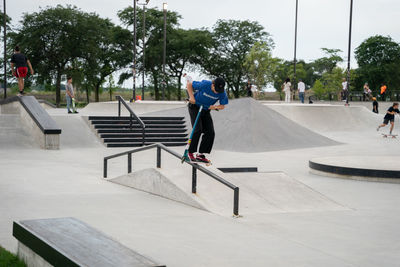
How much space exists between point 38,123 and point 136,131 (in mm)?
3925

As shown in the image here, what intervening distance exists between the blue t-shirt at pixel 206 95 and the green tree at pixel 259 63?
5839cm

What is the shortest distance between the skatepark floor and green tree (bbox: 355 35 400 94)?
65.7 m

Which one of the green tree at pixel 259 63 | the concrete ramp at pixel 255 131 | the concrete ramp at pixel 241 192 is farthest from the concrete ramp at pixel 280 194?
the green tree at pixel 259 63

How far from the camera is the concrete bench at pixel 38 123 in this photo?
14.7 meters

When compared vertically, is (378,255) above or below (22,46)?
below

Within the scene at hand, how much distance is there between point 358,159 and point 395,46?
231ft

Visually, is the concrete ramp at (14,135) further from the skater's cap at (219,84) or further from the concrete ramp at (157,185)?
the skater's cap at (219,84)

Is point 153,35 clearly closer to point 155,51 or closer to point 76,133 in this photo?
point 155,51

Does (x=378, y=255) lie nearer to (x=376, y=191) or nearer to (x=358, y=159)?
(x=376, y=191)

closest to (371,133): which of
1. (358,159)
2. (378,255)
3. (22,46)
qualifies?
(358,159)

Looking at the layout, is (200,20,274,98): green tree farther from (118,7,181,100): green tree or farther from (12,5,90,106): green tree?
(12,5,90,106): green tree

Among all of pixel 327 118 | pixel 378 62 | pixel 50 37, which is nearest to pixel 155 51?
pixel 50 37

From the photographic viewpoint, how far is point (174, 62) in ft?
200

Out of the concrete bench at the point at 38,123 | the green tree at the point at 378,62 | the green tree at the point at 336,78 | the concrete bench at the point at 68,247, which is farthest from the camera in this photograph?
the green tree at the point at 336,78
